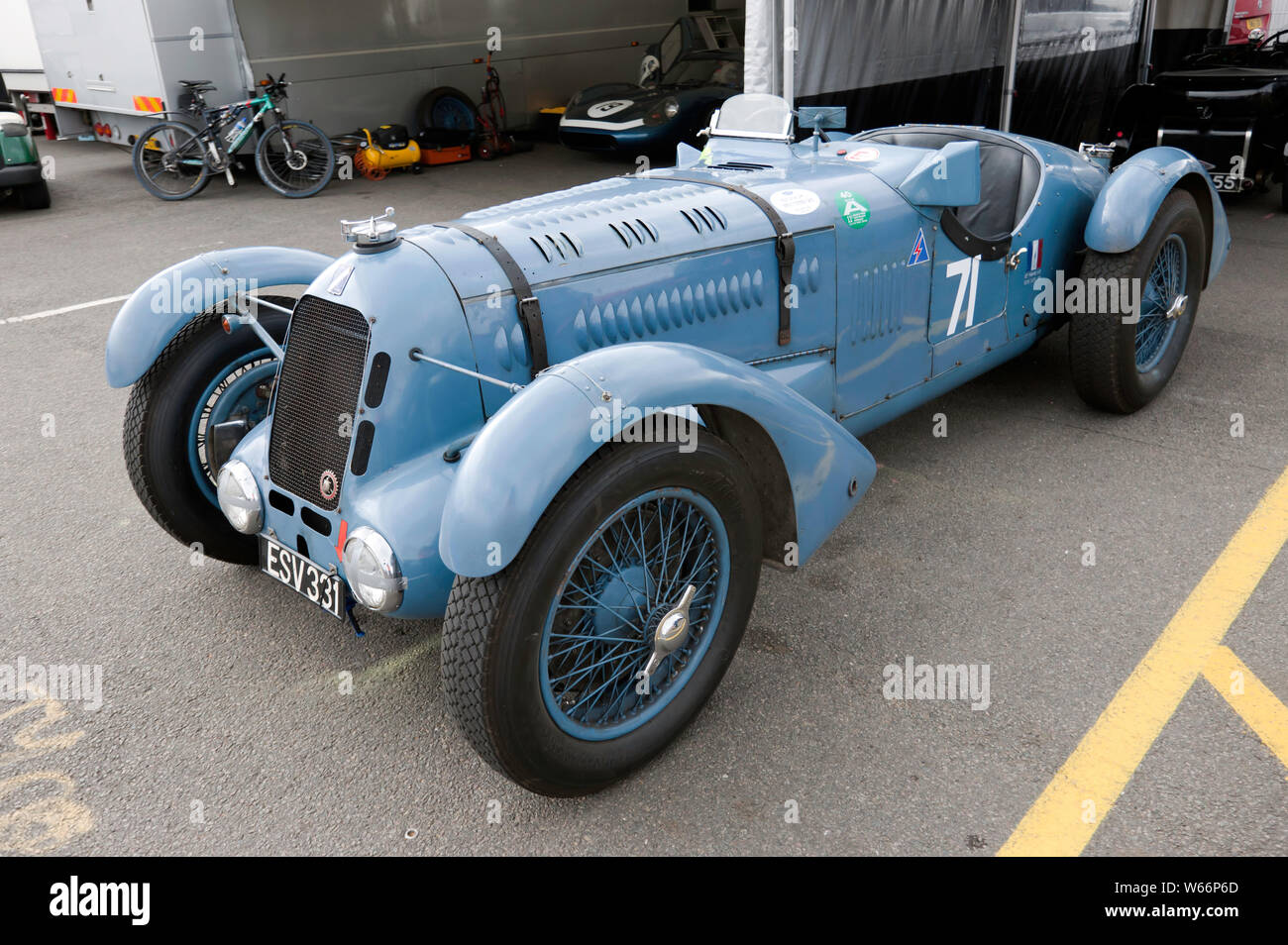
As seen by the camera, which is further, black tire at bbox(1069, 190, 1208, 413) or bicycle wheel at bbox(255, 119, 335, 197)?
bicycle wheel at bbox(255, 119, 335, 197)

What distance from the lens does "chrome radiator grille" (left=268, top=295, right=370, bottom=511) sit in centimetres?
254

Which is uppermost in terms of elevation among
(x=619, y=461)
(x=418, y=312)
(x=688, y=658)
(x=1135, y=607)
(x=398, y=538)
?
(x=418, y=312)

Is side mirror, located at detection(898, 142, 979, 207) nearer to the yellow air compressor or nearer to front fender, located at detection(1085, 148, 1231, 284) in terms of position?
front fender, located at detection(1085, 148, 1231, 284)

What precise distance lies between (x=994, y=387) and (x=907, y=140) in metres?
1.34

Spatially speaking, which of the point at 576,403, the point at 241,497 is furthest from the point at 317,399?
the point at 576,403

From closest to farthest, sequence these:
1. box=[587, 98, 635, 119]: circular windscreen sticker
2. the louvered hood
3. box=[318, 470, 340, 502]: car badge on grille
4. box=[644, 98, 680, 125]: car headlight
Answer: box=[318, 470, 340, 502]: car badge on grille → the louvered hood → box=[644, 98, 680, 125]: car headlight → box=[587, 98, 635, 119]: circular windscreen sticker

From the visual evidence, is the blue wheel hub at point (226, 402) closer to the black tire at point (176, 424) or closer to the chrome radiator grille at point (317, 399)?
the black tire at point (176, 424)

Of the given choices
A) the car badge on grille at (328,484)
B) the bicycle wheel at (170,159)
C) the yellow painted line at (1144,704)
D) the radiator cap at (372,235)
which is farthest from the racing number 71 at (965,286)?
the bicycle wheel at (170,159)

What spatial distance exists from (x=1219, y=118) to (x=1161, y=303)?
186 inches

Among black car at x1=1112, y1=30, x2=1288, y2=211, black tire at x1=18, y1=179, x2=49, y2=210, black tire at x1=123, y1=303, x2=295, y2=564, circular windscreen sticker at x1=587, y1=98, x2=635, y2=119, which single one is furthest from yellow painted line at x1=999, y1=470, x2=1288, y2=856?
black tire at x1=18, y1=179, x2=49, y2=210

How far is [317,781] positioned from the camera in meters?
2.51

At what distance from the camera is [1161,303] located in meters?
4.51
